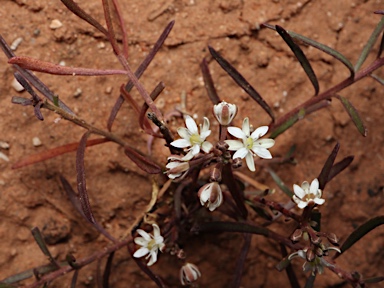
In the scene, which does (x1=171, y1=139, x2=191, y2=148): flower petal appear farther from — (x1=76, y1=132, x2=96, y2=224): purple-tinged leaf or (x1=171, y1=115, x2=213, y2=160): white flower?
(x1=76, y1=132, x2=96, y2=224): purple-tinged leaf

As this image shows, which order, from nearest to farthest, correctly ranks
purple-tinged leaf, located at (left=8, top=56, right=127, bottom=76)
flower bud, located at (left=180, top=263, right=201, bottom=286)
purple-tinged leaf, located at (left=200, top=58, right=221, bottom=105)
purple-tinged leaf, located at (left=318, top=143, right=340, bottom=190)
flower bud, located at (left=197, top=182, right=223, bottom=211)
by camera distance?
1. flower bud, located at (left=197, top=182, right=223, bottom=211)
2. purple-tinged leaf, located at (left=8, top=56, right=127, bottom=76)
3. purple-tinged leaf, located at (left=318, top=143, right=340, bottom=190)
4. flower bud, located at (left=180, top=263, right=201, bottom=286)
5. purple-tinged leaf, located at (left=200, top=58, right=221, bottom=105)

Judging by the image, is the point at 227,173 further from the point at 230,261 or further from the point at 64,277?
the point at 64,277

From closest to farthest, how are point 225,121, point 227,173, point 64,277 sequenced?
1. point 225,121
2. point 227,173
3. point 64,277

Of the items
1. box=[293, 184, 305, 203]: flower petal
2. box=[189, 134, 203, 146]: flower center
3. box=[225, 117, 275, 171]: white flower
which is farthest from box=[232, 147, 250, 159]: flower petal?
box=[293, 184, 305, 203]: flower petal

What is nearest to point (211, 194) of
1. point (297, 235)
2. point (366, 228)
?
point (297, 235)

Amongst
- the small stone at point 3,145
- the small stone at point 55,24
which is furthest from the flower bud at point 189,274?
the small stone at point 55,24

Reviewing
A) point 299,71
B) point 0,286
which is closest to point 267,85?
point 299,71

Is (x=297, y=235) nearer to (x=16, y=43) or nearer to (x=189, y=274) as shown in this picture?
(x=189, y=274)
